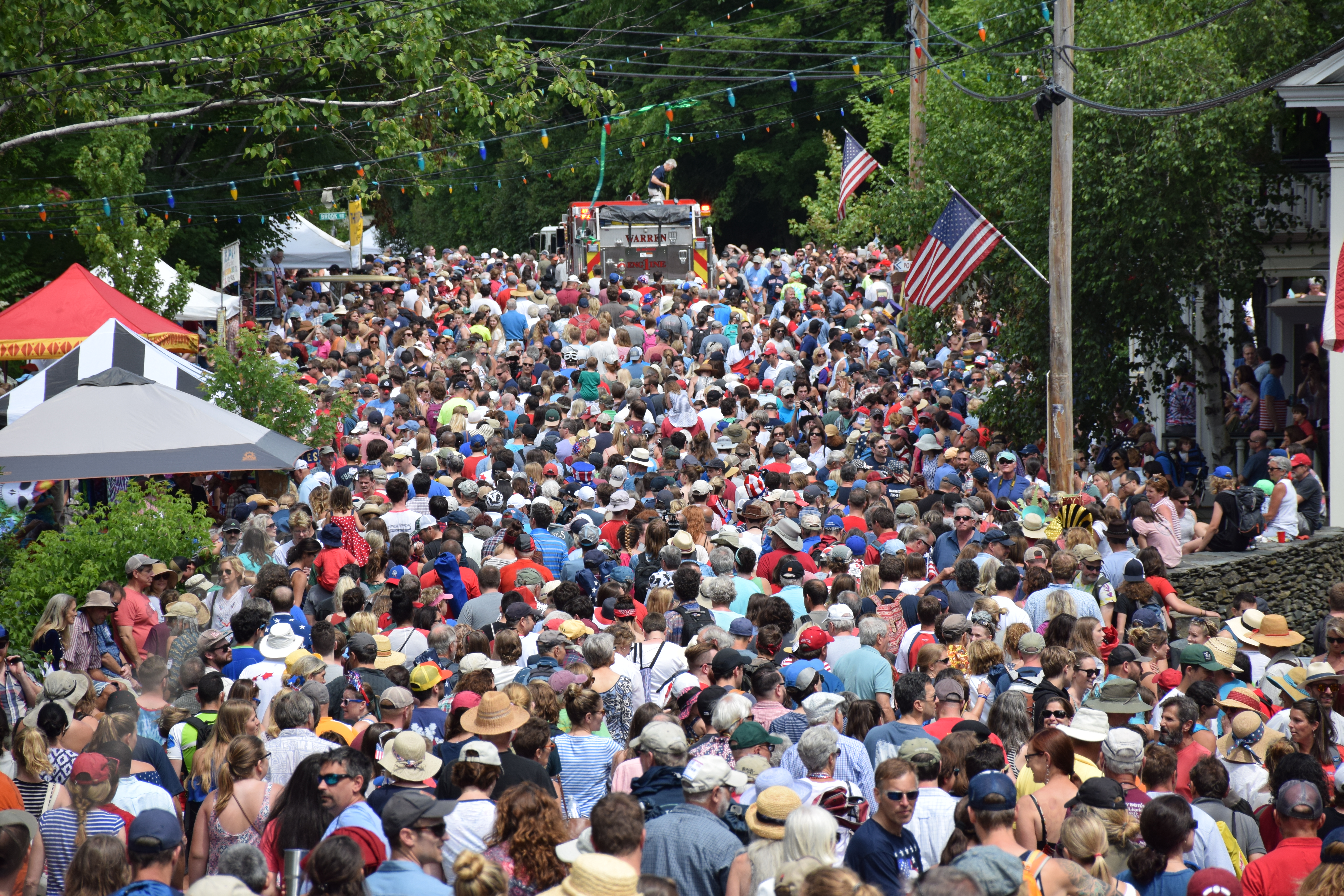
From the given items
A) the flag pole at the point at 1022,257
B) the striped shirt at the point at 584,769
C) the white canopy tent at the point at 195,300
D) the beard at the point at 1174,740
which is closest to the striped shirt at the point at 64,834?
the striped shirt at the point at 584,769

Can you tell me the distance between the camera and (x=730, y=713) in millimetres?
6598

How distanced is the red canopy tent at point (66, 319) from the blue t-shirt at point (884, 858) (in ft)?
46.5

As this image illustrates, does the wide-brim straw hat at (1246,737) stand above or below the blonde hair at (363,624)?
below

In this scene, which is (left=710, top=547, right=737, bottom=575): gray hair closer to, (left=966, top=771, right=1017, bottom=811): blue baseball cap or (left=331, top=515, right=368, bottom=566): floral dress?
(left=331, top=515, right=368, bottom=566): floral dress

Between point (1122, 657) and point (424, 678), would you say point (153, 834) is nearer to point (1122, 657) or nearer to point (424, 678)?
point (424, 678)

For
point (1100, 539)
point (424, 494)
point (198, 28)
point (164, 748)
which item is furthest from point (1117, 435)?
point (164, 748)

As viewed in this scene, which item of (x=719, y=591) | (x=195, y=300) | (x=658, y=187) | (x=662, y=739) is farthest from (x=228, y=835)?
(x=658, y=187)

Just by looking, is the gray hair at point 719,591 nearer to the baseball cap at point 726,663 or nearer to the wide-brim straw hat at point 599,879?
the baseball cap at point 726,663

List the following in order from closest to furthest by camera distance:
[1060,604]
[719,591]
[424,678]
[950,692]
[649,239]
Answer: [950,692] → [424,678] → [1060,604] → [719,591] → [649,239]

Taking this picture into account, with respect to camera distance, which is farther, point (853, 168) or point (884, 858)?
point (853, 168)

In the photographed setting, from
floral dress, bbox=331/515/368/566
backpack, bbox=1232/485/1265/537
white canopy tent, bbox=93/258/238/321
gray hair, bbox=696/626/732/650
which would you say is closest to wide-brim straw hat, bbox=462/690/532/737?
gray hair, bbox=696/626/732/650

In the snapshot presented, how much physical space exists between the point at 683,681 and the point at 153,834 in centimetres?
323

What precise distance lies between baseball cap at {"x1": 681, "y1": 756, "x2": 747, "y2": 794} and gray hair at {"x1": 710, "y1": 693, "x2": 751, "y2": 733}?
0.80 m

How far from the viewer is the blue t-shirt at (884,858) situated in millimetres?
5285
